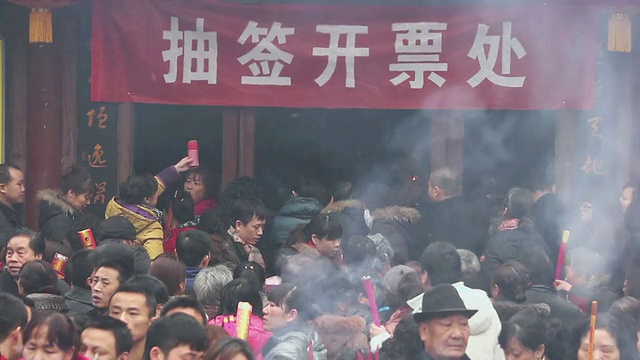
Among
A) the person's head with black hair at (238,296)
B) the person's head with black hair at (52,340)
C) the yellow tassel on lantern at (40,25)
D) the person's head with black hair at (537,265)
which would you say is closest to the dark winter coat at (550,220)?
the person's head with black hair at (537,265)

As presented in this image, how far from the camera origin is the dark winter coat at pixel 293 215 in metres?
9.57

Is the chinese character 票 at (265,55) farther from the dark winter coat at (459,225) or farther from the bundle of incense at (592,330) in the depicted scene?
the bundle of incense at (592,330)

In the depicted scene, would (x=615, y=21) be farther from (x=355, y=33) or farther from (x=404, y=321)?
(x=404, y=321)

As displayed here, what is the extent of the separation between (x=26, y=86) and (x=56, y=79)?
26 centimetres

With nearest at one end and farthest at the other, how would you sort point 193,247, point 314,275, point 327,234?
point 314,275, point 193,247, point 327,234

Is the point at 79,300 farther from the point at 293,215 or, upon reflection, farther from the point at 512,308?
the point at 293,215

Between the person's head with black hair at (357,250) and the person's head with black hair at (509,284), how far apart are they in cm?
106

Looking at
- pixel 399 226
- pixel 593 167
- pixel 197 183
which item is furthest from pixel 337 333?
pixel 593 167

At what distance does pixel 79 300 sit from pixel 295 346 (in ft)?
5.05

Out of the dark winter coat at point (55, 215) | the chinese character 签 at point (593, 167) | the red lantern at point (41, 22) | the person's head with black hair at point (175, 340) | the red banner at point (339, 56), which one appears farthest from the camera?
the chinese character 签 at point (593, 167)

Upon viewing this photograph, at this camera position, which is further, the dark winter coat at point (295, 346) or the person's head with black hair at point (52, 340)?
the dark winter coat at point (295, 346)

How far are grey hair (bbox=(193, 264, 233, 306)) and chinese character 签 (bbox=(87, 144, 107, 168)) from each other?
9.91ft

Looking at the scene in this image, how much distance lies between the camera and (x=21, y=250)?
802cm

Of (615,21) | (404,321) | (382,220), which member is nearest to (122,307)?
(404,321)
